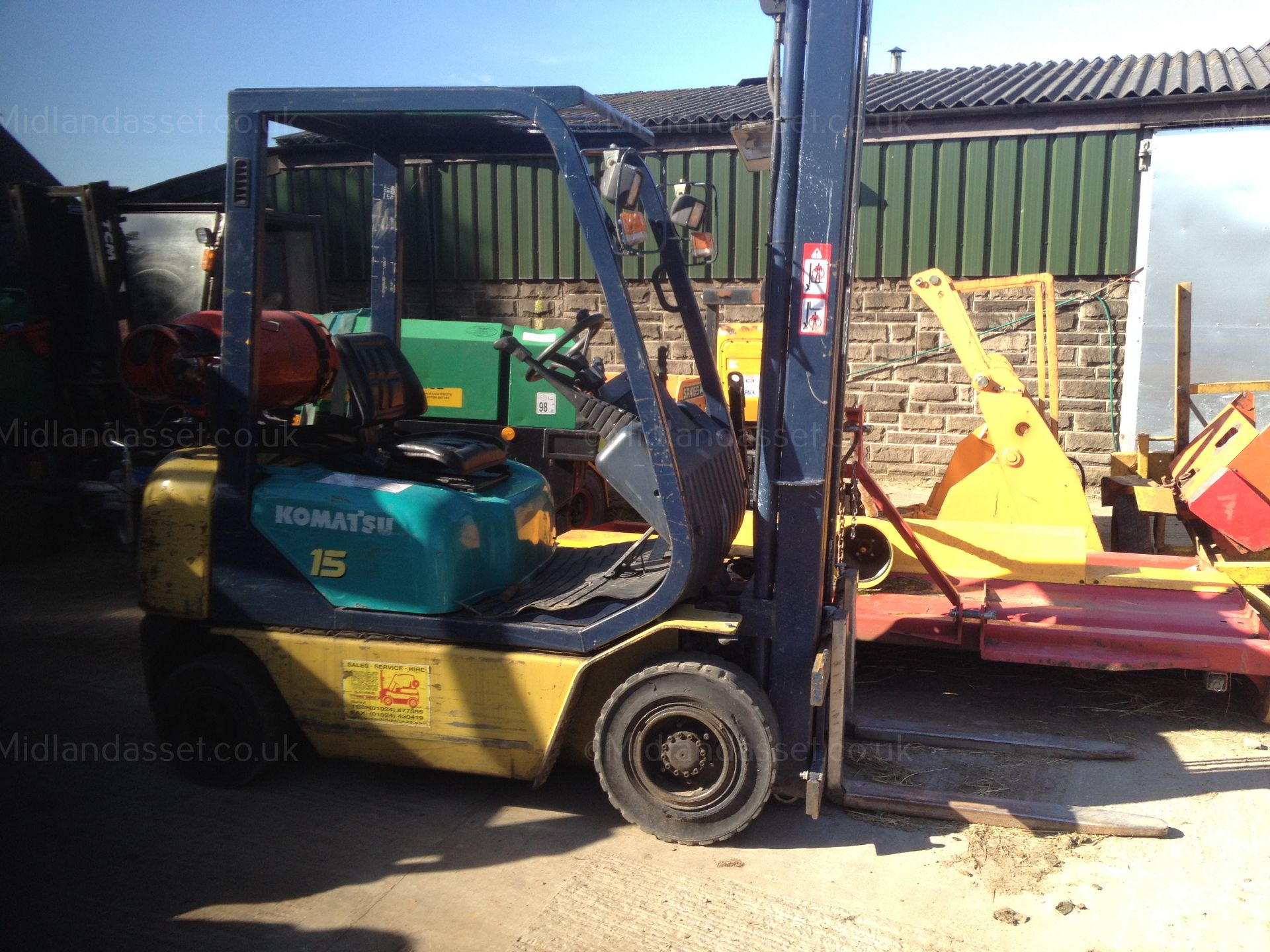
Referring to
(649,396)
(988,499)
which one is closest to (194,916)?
(649,396)

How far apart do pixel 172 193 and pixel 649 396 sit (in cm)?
1149

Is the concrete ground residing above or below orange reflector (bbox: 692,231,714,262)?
below

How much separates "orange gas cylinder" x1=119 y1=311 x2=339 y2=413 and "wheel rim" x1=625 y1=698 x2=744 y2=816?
6.18 feet

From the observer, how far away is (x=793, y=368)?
3793mm

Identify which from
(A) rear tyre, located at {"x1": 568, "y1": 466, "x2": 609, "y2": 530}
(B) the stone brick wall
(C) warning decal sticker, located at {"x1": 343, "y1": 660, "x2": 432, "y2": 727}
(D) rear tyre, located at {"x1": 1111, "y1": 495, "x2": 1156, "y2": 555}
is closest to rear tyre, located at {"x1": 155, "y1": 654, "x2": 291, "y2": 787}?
(C) warning decal sticker, located at {"x1": 343, "y1": 660, "x2": 432, "y2": 727}

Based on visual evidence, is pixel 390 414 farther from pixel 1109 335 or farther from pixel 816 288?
pixel 1109 335

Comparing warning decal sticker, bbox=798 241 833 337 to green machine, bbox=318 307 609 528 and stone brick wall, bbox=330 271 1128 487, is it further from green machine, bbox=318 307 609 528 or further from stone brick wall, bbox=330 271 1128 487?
stone brick wall, bbox=330 271 1128 487

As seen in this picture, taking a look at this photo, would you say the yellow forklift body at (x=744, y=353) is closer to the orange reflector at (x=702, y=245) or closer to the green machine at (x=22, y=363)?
the orange reflector at (x=702, y=245)

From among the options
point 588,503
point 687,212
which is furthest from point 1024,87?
point 687,212

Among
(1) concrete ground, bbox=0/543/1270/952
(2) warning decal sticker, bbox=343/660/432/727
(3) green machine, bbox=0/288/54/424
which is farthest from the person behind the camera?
(3) green machine, bbox=0/288/54/424

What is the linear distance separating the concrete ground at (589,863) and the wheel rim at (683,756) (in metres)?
0.21

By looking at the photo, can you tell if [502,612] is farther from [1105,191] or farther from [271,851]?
[1105,191]

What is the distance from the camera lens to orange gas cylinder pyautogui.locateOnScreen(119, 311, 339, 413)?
4004 mm

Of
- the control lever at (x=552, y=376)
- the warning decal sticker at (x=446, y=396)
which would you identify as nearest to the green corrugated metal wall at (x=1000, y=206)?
the warning decal sticker at (x=446, y=396)
